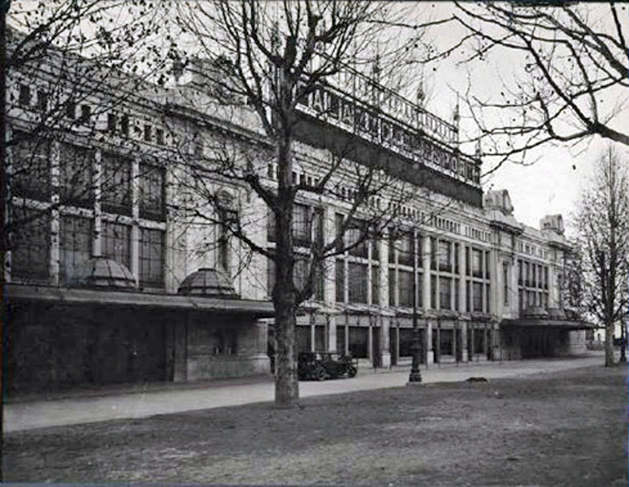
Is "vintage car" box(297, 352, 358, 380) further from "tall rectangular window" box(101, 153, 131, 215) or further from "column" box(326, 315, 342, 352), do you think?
"tall rectangular window" box(101, 153, 131, 215)

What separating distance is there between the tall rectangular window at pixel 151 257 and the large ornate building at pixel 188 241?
71 mm

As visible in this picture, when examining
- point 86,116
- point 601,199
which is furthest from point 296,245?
point 86,116

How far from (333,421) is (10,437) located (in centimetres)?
651

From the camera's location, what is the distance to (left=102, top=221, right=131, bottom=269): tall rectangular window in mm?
28969

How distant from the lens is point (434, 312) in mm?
55406

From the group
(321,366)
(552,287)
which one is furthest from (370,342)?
(552,287)

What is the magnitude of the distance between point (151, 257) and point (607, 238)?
81.9 ft

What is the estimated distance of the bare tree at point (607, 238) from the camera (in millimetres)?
35938

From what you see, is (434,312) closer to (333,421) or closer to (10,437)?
(333,421)

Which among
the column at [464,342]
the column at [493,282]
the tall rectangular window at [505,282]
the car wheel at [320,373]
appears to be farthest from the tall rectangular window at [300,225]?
the tall rectangular window at [505,282]

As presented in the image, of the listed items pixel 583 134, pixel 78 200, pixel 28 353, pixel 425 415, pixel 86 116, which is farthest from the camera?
pixel 28 353

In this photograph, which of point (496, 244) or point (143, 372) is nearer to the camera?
point (143, 372)

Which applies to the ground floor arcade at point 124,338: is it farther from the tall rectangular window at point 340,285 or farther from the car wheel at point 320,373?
the tall rectangular window at point 340,285

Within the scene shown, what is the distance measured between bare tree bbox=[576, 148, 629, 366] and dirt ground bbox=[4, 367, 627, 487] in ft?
60.8
